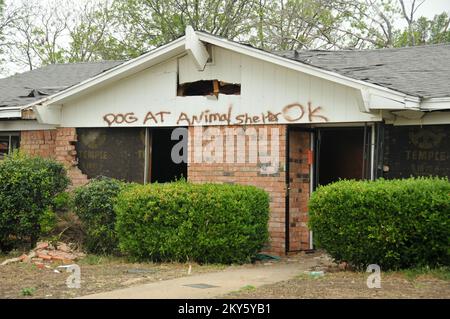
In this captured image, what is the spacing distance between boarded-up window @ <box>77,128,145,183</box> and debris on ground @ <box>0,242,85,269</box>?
2.08 metres

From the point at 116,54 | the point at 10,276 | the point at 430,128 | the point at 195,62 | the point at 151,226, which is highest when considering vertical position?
the point at 116,54

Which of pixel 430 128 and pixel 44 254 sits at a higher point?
pixel 430 128

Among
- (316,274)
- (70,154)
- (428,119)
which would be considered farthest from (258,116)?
(70,154)

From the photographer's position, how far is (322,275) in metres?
9.28

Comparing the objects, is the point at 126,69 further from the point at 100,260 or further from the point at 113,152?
the point at 100,260

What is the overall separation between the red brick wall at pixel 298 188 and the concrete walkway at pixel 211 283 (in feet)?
4.14

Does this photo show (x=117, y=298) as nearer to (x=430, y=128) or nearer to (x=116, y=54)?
(x=430, y=128)

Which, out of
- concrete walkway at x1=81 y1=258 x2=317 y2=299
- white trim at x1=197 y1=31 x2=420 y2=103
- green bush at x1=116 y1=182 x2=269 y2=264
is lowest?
concrete walkway at x1=81 y1=258 x2=317 y2=299

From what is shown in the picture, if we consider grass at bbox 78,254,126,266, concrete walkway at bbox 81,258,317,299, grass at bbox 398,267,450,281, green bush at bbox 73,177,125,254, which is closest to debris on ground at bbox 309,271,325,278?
concrete walkway at bbox 81,258,317,299

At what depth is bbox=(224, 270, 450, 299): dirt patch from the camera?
753cm

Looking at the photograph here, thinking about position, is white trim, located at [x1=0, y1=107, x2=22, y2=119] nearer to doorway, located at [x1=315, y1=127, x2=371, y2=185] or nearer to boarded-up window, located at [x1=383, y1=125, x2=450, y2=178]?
doorway, located at [x1=315, y1=127, x2=371, y2=185]

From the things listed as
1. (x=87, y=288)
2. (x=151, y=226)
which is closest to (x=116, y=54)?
(x=151, y=226)

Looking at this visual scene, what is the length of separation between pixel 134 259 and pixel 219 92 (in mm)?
3483

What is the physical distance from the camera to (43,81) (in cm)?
1655
